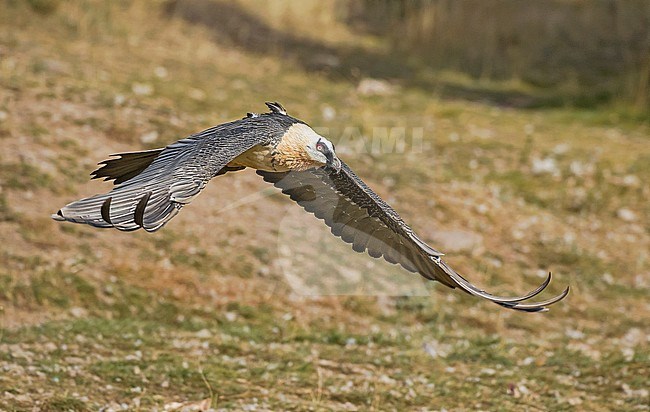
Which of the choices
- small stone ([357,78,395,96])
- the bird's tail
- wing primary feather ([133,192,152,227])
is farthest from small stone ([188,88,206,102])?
wing primary feather ([133,192,152,227])

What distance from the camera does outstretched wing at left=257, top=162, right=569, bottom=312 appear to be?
4758mm

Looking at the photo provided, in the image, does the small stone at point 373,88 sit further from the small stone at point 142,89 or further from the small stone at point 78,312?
the small stone at point 78,312

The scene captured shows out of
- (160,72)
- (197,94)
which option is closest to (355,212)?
(197,94)

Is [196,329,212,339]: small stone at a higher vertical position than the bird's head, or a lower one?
lower

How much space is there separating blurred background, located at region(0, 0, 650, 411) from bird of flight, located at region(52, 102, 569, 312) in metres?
0.94

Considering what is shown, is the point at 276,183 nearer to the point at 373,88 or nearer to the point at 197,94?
the point at 197,94

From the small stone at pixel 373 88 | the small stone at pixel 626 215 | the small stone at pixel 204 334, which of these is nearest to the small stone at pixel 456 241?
the small stone at pixel 626 215

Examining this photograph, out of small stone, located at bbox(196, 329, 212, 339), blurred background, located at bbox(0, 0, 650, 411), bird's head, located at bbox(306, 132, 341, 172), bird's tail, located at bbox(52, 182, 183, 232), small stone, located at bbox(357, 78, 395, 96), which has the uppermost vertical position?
bird's head, located at bbox(306, 132, 341, 172)

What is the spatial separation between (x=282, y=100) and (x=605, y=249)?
401cm

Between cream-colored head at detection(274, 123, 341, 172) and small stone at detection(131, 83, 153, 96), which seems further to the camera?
small stone at detection(131, 83, 153, 96)

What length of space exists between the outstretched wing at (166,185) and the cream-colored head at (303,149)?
0.18 metres

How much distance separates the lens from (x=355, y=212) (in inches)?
198

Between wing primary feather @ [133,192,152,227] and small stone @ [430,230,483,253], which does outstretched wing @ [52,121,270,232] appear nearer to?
wing primary feather @ [133,192,152,227]

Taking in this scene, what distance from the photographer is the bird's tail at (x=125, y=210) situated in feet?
10.7
